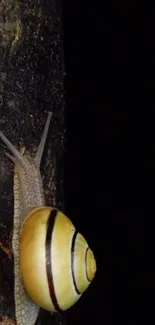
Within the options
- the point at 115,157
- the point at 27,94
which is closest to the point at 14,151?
the point at 27,94

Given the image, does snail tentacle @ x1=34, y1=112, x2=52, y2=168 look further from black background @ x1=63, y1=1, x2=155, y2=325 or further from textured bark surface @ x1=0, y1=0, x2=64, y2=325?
black background @ x1=63, y1=1, x2=155, y2=325

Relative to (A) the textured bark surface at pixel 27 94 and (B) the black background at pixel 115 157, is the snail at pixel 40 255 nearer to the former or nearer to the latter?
(A) the textured bark surface at pixel 27 94

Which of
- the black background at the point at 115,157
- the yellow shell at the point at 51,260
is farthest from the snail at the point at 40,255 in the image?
the black background at the point at 115,157

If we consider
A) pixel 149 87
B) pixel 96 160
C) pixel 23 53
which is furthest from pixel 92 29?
pixel 23 53

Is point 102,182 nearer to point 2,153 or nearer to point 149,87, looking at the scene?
point 149,87

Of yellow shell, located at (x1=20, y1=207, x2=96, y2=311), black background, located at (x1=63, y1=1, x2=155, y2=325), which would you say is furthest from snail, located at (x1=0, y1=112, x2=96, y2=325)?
black background, located at (x1=63, y1=1, x2=155, y2=325)
